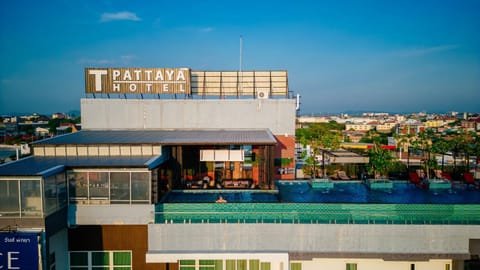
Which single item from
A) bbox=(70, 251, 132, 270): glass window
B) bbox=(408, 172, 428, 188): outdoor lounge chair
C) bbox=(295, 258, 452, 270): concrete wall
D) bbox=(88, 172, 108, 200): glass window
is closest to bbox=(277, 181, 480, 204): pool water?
bbox=(408, 172, 428, 188): outdoor lounge chair

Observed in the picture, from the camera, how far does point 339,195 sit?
20234mm

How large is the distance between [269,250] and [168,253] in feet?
16.7

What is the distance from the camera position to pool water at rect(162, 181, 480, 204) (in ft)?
61.3

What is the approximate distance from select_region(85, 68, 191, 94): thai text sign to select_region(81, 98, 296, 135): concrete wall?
4.62 feet

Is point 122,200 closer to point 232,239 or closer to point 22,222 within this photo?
point 22,222

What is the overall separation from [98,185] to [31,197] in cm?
302

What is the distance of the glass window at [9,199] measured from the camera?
14.4 metres

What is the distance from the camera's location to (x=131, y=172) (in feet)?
53.6

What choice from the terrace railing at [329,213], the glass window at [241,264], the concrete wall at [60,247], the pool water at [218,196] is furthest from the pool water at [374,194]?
the concrete wall at [60,247]

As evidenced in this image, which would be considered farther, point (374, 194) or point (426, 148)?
point (426, 148)

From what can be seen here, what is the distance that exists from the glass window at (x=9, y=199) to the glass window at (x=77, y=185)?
97.0 inches

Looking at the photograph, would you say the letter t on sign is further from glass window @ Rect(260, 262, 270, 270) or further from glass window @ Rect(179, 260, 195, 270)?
glass window @ Rect(260, 262, 270, 270)

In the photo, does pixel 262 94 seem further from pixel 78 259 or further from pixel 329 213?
pixel 78 259

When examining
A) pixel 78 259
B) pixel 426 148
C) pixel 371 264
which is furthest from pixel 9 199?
pixel 426 148
